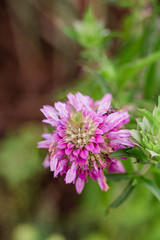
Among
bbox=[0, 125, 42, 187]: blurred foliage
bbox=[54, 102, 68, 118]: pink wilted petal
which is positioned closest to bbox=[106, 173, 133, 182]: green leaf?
bbox=[54, 102, 68, 118]: pink wilted petal

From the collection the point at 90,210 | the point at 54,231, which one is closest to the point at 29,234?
the point at 54,231

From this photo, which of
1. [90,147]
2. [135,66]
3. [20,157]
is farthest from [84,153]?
[20,157]

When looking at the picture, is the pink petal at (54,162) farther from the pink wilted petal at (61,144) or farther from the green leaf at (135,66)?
the green leaf at (135,66)

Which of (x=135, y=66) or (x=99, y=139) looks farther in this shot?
(x=135, y=66)

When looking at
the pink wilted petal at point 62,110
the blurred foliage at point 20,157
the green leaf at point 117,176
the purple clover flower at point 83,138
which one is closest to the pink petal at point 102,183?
the purple clover flower at point 83,138

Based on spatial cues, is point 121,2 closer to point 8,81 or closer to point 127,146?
point 127,146

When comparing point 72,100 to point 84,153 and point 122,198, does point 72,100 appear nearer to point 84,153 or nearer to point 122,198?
point 84,153

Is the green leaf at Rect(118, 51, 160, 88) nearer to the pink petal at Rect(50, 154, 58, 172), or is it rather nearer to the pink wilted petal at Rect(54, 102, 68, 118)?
the pink wilted petal at Rect(54, 102, 68, 118)
